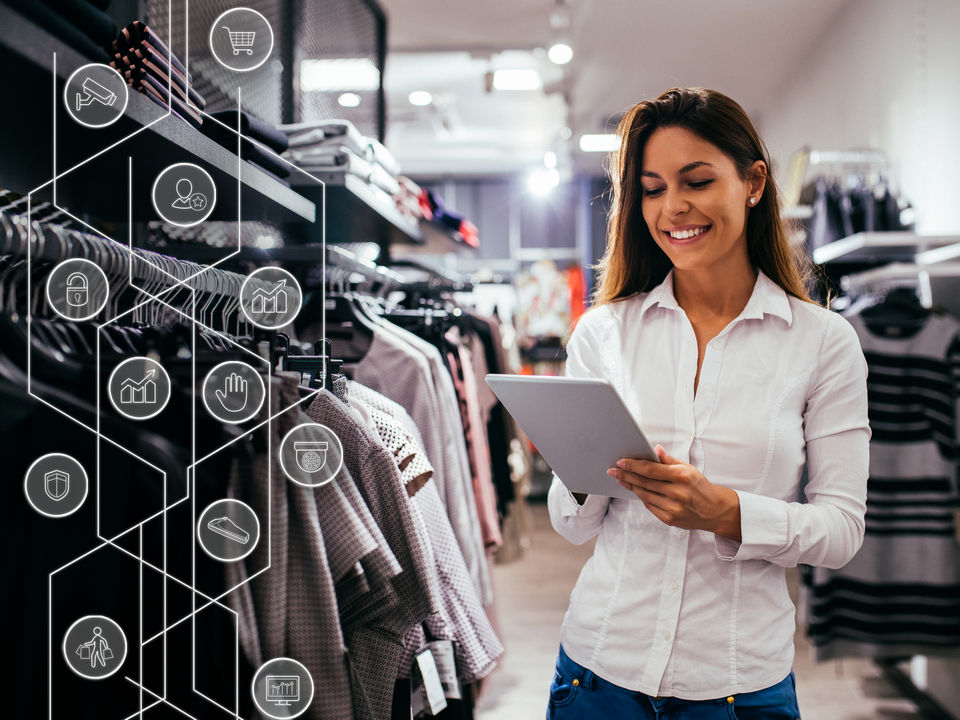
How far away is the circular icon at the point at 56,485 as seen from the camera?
2.38 feet

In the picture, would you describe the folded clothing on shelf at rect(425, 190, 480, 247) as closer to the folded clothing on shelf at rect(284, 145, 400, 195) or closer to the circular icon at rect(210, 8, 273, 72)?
the folded clothing on shelf at rect(284, 145, 400, 195)

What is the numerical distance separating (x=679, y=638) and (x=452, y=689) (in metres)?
0.39

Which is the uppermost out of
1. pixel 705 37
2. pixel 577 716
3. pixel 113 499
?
pixel 705 37

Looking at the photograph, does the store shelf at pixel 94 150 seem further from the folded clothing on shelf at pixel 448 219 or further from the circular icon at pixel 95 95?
the folded clothing on shelf at pixel 448 219

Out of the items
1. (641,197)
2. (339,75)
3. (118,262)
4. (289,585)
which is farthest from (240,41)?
(339,75)

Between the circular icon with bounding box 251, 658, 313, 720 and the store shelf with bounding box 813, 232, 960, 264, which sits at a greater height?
the store shelf with bounding box 813, 232, 960, 264

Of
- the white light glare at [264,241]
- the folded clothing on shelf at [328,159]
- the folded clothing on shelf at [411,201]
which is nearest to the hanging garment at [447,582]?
the folded clothing on shelf at [328,159]

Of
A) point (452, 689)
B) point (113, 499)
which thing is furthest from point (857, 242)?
point (113, 499)

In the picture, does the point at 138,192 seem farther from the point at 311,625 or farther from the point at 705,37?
the point at 705,37

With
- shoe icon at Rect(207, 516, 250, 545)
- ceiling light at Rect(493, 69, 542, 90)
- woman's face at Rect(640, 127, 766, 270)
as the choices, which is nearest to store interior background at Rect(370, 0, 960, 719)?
ceiling light at Rect(493, 69, 542, 90)

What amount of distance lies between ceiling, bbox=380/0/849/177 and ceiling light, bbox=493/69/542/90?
4.4 inches

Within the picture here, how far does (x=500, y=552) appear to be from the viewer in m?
2.86

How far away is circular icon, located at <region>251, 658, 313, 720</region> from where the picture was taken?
3.15 feet

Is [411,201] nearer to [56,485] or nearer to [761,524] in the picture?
[761,524]
